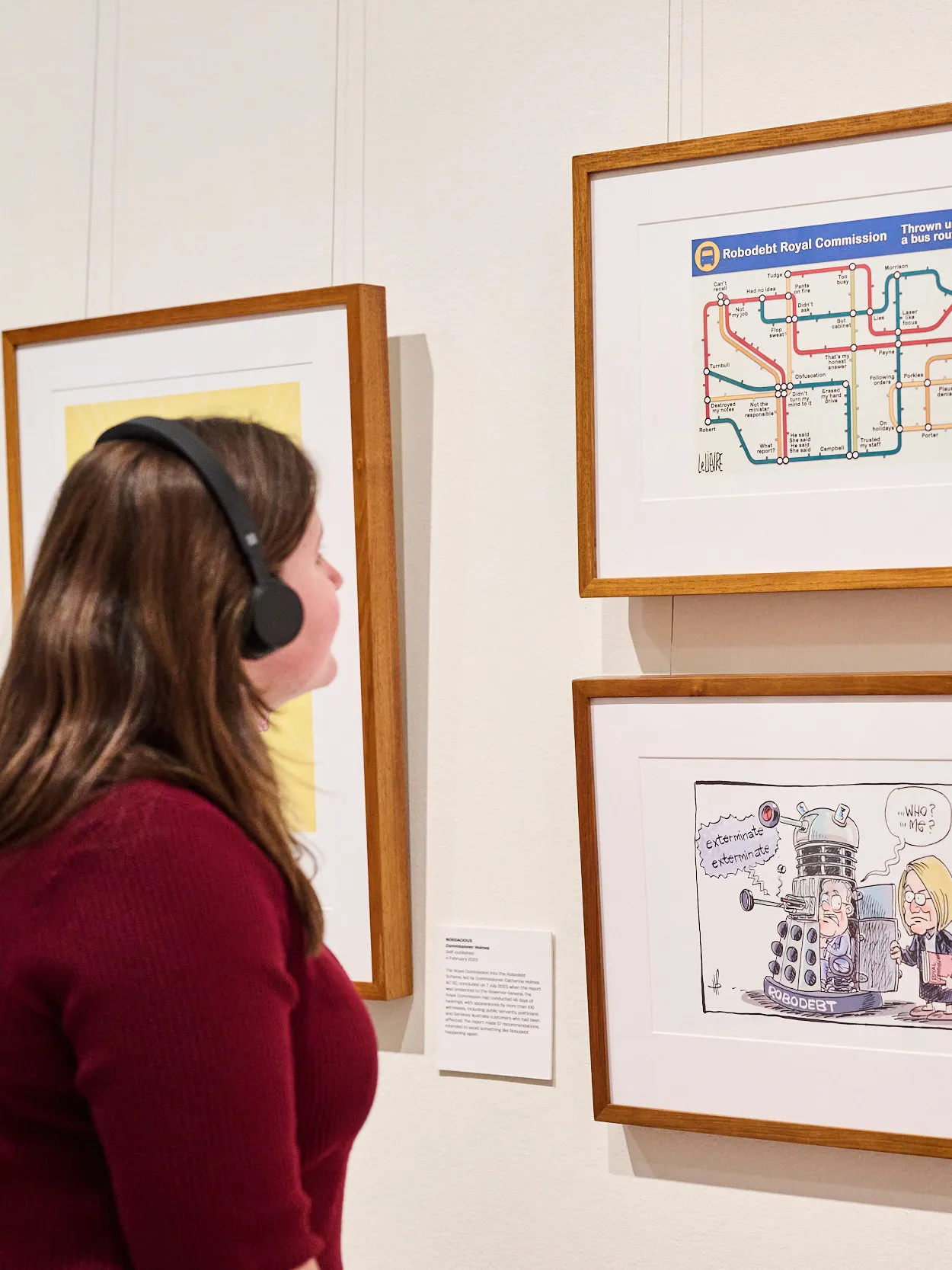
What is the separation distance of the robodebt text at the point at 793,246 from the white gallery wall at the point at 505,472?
0.14m

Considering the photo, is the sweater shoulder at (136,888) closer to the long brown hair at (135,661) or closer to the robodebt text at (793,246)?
the long brown hair at (135,661)

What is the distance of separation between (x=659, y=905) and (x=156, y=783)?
23.4 inches

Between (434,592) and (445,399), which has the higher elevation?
(445,399)

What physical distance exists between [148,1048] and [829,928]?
66cm

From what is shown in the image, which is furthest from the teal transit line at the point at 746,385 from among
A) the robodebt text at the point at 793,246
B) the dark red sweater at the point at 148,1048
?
the dark red sweater at the point at 148,1048

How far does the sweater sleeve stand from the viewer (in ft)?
2.10

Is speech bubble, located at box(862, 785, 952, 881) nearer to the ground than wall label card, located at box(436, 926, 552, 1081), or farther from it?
farther from it

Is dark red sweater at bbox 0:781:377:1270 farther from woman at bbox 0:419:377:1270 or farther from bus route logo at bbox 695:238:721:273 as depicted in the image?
bus route logo at bbox 695:238:721:273

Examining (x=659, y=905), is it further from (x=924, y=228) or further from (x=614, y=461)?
(x=924, y=228)

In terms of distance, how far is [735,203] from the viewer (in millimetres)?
1131

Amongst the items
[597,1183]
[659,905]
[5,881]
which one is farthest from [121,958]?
[597,1183]

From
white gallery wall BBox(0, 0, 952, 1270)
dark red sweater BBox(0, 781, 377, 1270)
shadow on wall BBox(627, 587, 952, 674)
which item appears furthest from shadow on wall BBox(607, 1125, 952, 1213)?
dark red sweater BBox(0, 781, 377, 1270)

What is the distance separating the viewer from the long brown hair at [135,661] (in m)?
0.72

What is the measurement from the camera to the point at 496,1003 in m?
1.26
